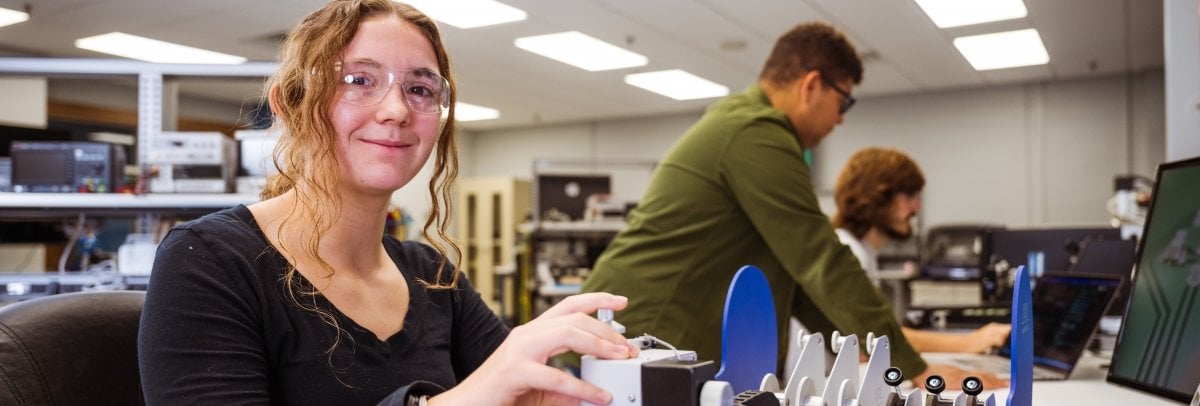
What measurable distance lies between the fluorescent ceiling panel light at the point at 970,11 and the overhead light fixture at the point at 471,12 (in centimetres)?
257

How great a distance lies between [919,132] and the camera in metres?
8.66

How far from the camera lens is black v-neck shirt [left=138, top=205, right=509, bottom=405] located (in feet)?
2.45

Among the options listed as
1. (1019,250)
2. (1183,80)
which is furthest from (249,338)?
(1019,250)

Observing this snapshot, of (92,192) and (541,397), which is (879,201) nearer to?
(541,397)

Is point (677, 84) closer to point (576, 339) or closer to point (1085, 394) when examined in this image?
point (1085, 394)

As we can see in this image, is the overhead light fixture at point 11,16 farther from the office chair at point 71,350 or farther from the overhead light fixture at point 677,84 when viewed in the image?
the office chair at point 71,350

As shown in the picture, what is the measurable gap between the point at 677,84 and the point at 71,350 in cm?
741

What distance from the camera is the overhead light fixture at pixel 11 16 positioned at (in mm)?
5409

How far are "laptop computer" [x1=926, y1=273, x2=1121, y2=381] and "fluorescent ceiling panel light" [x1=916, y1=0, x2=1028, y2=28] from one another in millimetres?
3760

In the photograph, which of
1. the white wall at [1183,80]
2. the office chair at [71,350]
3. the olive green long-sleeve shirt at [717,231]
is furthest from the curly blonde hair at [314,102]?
the white wall at [1183,80]

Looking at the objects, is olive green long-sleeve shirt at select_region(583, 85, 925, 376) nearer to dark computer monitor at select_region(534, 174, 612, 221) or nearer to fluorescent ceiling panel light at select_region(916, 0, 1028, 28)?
dark computer monitor at select_region(534, 174, 612, 221)

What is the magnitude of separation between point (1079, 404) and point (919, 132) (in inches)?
312

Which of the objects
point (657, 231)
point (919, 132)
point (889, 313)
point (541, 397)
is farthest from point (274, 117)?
point (919, 132)

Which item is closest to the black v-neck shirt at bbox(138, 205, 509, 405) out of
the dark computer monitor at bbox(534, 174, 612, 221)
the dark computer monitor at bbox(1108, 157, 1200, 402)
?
the dark computer monitor at bbox(1108, 157, 1200, 402)
